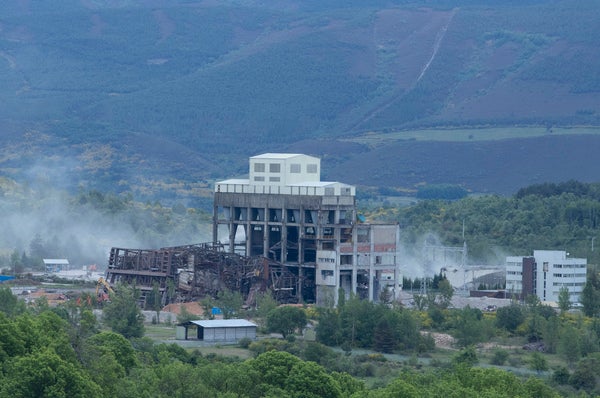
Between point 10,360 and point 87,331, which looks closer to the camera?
point 10,360

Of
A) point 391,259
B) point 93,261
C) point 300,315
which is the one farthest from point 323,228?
point 93,261

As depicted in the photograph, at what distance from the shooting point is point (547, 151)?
18912 cm

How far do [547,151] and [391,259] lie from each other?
9706 cm

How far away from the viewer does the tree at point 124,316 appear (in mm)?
71875

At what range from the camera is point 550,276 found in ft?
314

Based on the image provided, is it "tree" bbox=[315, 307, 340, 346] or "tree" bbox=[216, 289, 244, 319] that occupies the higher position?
"tree" bbox=[216, 289, 244, 319]

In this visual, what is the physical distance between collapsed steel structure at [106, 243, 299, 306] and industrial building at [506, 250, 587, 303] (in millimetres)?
12374

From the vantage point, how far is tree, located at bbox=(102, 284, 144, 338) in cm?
7188

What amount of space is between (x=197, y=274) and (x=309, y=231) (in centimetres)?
730

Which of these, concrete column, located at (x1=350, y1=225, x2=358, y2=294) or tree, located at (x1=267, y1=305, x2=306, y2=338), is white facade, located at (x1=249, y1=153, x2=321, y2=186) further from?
tree, located at (x1=267, y1=305, x2=306, y2=338)

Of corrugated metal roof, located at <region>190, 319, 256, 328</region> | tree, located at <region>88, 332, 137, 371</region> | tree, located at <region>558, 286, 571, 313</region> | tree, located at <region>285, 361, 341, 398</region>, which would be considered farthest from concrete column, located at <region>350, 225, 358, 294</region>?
tree, located at <region>285, 361, 341, 398</region>

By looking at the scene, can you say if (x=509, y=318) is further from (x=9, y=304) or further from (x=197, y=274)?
(x=9, y=304)

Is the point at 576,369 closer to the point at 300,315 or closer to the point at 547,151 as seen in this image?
the point at 300,315

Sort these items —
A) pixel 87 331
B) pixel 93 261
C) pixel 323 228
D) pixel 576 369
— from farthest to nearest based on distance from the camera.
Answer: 1. pixel 93 261
2. pixel 323 228
3. pixel 576 369
4. pixel 87 331
